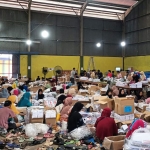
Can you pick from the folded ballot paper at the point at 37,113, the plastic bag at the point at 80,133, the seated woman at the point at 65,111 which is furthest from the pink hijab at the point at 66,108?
the plastic bag at the point at 80,133

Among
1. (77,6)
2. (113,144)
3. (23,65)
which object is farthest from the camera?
(77,6)

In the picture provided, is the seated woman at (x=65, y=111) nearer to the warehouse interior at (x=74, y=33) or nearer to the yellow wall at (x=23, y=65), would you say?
Answer: the warehouse interior at (x=74, y=33)

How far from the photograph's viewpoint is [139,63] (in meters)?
17.0

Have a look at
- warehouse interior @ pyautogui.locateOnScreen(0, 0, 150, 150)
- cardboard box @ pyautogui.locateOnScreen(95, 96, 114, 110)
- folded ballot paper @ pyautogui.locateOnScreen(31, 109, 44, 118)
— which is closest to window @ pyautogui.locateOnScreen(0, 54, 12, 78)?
warehouse interior @ pyautogui.locateOnScreen(0, 0, 150, 150)

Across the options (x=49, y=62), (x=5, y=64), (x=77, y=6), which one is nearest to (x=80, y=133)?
(x=49, y=62)

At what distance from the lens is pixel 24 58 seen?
51.5ft

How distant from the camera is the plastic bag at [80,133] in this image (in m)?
4.54

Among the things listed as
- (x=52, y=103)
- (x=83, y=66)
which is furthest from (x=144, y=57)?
(x=52, y=103)

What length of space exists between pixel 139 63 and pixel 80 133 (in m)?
13.6

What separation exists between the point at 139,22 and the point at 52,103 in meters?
12.6

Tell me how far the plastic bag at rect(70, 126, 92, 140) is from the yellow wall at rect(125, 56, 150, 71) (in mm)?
12493

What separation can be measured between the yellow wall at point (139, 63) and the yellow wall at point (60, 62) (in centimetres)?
94

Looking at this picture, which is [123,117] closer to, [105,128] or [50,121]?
[105,128]

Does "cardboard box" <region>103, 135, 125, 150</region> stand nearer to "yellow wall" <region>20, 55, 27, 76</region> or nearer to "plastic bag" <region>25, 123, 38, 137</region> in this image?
"plastic bag" <region>25, 123, 38, 137</region>
